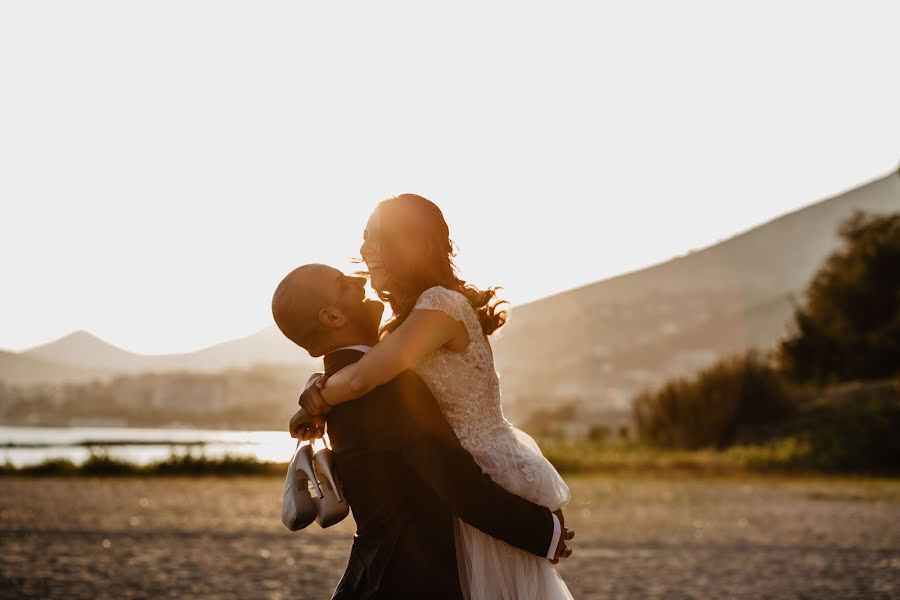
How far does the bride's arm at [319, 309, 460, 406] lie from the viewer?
7.40 ft

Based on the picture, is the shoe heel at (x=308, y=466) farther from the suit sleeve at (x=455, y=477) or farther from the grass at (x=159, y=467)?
the grass at (x=159, y=467)

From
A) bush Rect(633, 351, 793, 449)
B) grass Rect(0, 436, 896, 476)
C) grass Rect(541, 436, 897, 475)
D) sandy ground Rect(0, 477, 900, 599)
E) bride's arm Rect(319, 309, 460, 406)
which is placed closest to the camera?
bride's arm Rect(319, 309, 460, 406)

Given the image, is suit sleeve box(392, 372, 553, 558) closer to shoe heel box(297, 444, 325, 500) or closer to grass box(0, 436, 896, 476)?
shoe heel box(297, 444, 325, 500)

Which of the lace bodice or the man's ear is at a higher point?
the man's ear

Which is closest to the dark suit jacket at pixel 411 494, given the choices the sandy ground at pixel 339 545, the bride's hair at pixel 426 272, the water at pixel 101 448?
the bride's hair at pixel 426 272

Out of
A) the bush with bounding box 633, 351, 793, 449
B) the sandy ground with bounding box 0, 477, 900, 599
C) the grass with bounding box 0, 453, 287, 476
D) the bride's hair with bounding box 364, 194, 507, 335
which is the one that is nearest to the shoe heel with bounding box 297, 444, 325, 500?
the bride's hair with bounding box 364, 194, 507, 335

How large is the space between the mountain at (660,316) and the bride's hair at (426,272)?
4489 centimetres

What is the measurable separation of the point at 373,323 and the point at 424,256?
0.69 feet

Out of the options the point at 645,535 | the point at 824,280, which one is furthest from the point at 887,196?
the point at 645,535

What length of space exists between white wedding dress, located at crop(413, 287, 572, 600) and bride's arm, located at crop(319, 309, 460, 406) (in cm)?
4

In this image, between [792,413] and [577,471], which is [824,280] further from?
[577,471]

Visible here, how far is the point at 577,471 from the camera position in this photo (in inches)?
807

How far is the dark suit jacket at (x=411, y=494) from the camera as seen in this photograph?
229cm

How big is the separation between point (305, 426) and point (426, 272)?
47 centimetres
